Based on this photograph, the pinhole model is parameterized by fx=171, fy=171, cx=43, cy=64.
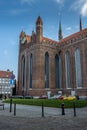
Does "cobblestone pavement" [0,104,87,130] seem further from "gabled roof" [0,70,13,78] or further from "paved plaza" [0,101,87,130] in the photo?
"gabled roof" [0,70,13,78]

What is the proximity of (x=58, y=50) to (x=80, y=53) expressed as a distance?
10220 mm

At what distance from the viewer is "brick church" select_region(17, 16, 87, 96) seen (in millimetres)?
48750

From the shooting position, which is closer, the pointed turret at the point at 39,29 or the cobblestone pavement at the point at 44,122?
the cobblestone pavement at the point at 44,122

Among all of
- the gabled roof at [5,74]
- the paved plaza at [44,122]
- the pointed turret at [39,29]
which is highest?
the pointed turret at [39,29]

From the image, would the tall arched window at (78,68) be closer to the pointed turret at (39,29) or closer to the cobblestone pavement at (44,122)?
the pointed turret at (39,29)

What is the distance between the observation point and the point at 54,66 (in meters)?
55.4

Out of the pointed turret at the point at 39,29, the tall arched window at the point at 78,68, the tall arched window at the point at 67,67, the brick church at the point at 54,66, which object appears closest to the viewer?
the tall arched window at the point at 78,68

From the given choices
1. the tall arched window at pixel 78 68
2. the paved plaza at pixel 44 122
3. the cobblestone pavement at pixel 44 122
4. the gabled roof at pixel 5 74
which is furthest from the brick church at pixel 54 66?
the cobblestone pavement at pixel 44 122

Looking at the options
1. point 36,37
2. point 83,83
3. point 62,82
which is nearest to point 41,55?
point 36,37

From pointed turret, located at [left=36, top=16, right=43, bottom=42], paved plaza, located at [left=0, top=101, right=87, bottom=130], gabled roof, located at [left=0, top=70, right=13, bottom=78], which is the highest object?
pointed turret, located at [left=36, top=16, right=43, bottom=42]

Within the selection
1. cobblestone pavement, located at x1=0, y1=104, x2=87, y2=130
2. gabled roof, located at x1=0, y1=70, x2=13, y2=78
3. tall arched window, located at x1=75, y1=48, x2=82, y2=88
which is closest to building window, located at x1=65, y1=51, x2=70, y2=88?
tall arched window, located at x1=75, y1=48, x2=82, y2=88

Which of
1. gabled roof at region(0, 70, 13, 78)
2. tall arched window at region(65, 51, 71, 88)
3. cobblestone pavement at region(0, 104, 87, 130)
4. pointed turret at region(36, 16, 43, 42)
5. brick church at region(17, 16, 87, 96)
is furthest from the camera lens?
gabled roof at region(0, 70, 13, 78)

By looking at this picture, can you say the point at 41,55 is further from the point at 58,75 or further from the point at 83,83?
the point at 83,83

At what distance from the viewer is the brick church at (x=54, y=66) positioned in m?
48.8
